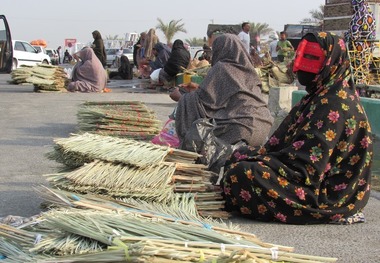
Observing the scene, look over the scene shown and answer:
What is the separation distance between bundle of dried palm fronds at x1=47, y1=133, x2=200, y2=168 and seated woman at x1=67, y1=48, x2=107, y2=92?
1160 centimetres

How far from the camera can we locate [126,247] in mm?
2725

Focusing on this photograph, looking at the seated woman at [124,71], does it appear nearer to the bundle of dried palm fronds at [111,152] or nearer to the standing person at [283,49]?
the standing person at [283,49]

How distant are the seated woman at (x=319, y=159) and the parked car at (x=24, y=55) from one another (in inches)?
1074

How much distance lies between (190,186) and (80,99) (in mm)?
10342

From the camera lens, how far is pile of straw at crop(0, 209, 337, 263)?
273 cm

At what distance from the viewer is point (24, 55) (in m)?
31.9

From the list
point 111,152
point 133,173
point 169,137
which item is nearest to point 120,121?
point 169,137

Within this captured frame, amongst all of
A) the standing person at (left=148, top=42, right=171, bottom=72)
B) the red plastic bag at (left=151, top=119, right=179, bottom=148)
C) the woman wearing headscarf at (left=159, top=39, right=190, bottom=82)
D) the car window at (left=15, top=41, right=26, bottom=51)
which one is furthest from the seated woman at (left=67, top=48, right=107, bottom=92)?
the car window at (left=15, top=41, right=26, bottom=51)

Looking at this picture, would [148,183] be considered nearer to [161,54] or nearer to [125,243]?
[125,243]

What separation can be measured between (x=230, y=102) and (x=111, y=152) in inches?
68.3

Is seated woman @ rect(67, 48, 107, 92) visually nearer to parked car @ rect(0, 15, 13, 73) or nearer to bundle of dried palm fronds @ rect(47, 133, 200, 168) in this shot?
parked car @ rect(0, 15, 13, 73)

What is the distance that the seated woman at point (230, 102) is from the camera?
20.4 ft

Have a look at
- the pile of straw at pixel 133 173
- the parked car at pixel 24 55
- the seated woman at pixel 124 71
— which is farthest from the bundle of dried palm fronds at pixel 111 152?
the parked car at pixel 24 55

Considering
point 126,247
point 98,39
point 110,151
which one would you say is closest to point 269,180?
point 110,151
